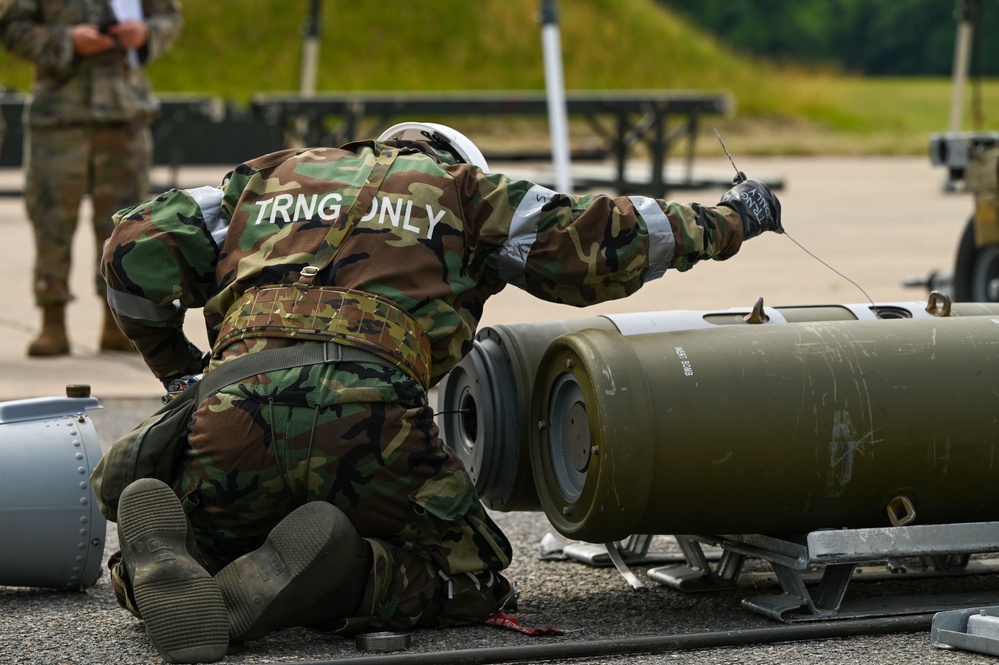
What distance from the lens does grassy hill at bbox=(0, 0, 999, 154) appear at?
94.8 ft

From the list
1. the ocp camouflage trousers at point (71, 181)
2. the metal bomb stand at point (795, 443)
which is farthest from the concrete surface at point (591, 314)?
the ocp camouflage trousers at point (71, 181)

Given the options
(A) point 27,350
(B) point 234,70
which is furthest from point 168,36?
(B) point 234,70

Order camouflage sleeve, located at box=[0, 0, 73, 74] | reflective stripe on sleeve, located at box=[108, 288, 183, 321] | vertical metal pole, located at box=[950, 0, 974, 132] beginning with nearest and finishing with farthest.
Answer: reflective stripe on sleeve, located at box=[108, 288, 183, 321] → camouflage sleeve, located at box=[0, 0, 73, 74] → vertical metal pole, located at box=[950, 0, 974, 132]

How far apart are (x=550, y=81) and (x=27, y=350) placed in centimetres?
442

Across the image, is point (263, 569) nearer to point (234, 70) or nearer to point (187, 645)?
point (187, 645)

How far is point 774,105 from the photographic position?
31.5 meters

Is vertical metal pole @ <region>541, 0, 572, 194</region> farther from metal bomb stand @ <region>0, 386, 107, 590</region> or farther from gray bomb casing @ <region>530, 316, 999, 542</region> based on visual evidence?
gray bomb casing @ <region>530, 316, 999, 542</region>

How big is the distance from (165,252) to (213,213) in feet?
0.48

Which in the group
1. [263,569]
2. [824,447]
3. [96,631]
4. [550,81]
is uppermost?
[550,81]

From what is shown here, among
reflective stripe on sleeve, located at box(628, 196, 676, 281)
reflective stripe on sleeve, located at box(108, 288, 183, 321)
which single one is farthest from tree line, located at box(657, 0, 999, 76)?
reflective stripe on sleeve, located at box(108, 288, 183, 321)

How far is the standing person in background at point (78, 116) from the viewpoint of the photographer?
279 inches

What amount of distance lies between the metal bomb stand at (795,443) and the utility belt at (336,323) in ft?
1.23

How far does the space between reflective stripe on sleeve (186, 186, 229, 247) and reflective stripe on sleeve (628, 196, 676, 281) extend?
38.3 inches

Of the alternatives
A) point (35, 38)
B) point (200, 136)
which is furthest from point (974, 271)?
point (200, 136)
